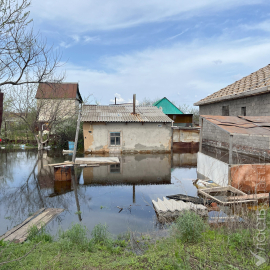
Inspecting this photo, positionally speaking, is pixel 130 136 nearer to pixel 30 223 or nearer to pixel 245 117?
pixel 245 117

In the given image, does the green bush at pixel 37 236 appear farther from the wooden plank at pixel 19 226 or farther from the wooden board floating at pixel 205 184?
the wooden board floating at pixel 205 184

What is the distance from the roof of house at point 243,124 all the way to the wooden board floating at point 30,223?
19.7 ft

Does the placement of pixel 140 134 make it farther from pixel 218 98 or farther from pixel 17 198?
pixel 17 198

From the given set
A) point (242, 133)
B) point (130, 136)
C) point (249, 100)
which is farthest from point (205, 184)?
point (130, 136)

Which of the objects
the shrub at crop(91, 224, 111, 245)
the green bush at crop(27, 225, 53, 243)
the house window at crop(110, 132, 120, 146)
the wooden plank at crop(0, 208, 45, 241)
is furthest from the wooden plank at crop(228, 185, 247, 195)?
the house window at crop(110, 132, 120, 146)

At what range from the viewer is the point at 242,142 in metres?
14.3

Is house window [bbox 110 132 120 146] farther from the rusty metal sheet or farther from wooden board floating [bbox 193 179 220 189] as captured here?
the rusty metal sheet

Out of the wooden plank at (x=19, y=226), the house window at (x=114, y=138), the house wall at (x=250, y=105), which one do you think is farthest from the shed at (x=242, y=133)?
the house window at (x=114, y=138)

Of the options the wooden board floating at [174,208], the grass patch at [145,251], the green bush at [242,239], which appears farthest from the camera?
the wooden board floating at [174,208]

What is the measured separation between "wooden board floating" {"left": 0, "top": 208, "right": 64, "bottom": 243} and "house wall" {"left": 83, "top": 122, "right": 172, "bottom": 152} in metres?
10.9

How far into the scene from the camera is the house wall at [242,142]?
12.1 metres

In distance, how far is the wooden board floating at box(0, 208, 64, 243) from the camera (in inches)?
186

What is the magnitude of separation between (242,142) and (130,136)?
7793 millimetres

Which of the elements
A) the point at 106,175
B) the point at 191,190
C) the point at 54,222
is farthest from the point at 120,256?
the point at 106,175
